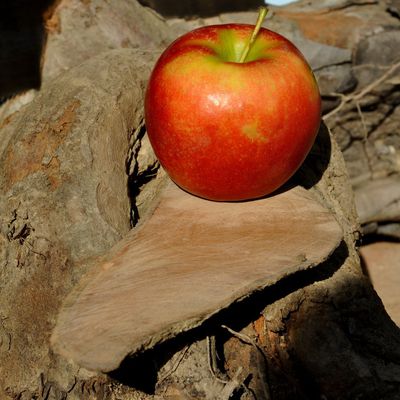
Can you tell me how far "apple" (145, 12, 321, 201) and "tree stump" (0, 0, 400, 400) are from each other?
0.55 feet

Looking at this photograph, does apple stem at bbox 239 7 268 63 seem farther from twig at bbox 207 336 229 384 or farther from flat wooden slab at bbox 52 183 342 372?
twig at bbox 207 336 229 384

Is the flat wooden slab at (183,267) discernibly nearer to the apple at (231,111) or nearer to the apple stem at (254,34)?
the apple at (231,111)

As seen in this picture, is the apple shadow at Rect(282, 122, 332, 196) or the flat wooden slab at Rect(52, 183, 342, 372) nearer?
the flat wooden slab at Rect(52, 183, 342, 372)

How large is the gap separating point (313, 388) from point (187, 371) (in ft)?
1.08

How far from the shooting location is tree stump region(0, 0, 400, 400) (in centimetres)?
149

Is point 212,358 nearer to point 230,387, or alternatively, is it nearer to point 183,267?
point 230,387

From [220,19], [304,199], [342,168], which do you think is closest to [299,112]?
[304,199]

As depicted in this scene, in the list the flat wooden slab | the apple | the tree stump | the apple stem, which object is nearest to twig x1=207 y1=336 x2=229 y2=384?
the tree stump

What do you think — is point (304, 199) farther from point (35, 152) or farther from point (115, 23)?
point (115, 23)

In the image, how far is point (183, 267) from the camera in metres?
1.49

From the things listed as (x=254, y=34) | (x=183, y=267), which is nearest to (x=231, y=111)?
(x=254, y=34)

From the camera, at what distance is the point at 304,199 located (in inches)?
69.8

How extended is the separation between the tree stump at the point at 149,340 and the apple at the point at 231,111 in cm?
17

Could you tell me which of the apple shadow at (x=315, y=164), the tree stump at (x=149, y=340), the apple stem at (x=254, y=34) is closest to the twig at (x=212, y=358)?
Result: the tree stump at (x=149, y=340)
